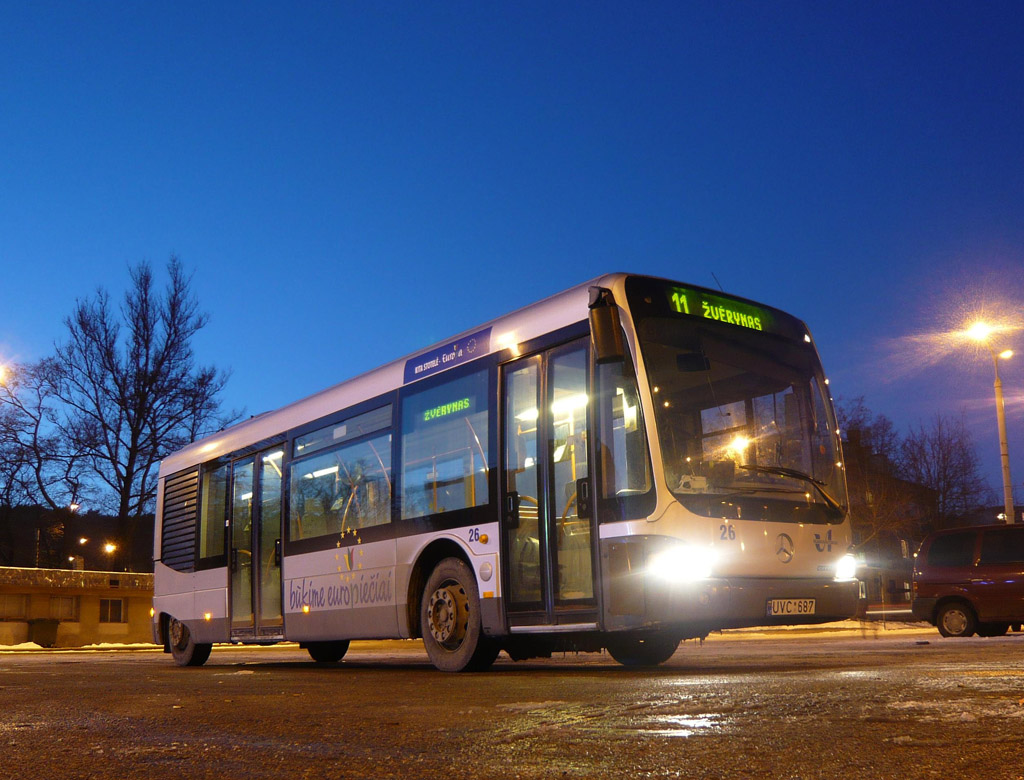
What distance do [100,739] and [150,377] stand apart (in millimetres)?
37570

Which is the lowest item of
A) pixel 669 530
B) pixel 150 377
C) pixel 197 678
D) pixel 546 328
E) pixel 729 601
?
pixel 197 678

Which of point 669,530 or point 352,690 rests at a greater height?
point 669,530

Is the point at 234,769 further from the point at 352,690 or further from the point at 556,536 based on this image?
the point at 556,536

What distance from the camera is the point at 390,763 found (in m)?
4.38

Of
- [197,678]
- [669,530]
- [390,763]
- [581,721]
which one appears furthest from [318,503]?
[390,763]

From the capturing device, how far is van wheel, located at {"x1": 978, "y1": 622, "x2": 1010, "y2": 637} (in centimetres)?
1867

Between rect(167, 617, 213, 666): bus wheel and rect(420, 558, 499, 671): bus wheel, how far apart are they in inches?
248

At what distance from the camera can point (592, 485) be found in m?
9.30

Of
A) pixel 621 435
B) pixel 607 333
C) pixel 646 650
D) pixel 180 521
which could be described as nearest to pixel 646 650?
pixel 646 650

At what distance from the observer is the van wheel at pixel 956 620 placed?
18.8 m

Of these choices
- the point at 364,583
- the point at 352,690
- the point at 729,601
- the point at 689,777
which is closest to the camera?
the point at 689,777

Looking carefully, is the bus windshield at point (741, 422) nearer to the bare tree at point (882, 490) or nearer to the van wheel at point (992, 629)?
the van wheel at point (992, 629)

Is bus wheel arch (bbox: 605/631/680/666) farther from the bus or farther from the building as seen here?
the building

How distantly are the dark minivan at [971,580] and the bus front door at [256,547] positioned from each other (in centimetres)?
1145
